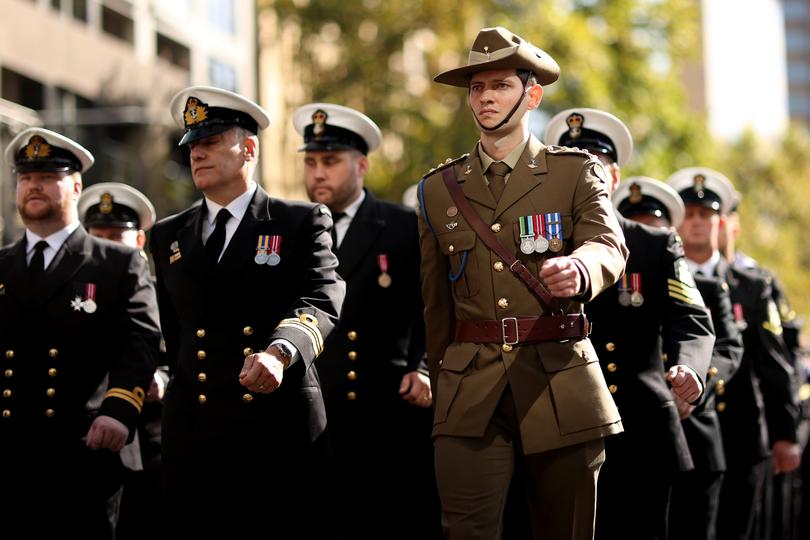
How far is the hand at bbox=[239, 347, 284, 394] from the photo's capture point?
5.23 meters

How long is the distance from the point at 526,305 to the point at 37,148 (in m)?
3.24

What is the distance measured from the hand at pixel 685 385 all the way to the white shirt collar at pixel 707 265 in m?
2.81

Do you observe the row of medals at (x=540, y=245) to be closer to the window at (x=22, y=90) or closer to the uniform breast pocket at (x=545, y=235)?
the uniform breast pocket at (x=545, y=235)

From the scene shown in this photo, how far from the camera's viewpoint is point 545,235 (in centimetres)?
531

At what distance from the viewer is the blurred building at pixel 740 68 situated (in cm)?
9044

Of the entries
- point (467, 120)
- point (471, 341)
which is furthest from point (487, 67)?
point (467, 120)

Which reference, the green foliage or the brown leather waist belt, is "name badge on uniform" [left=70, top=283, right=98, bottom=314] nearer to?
the brown leather waist belt

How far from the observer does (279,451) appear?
592 cm

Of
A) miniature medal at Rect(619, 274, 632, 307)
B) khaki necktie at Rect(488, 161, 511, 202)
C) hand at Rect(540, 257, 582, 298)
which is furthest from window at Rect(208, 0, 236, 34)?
hand at Rect(540, 257, 582, 298)

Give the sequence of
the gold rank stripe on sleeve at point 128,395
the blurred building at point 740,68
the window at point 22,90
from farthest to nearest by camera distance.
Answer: the blurred building at point 740,68, the window at point 22,90, the gold rank stripe on sleeve at point 128,395

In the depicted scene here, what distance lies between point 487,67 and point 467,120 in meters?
19.7

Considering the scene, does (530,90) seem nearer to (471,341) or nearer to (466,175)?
(466,175)

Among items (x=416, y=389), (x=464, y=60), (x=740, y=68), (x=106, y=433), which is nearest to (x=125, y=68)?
(x=464, y=60)

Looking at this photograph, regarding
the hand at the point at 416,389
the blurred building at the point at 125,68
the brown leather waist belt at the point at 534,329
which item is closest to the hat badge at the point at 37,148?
the hand at the point at 416,389
